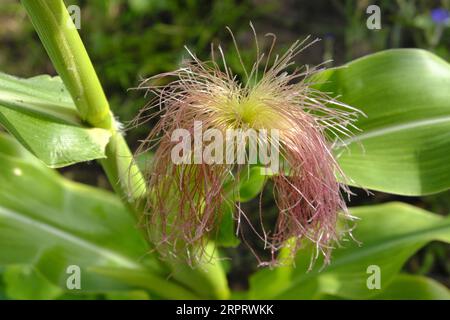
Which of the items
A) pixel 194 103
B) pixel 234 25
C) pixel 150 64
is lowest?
pixel 194 103

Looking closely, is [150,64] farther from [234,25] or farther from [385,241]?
[385,241]

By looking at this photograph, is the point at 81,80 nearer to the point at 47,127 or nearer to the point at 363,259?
the point at 47,127

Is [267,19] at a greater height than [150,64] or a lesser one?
greater

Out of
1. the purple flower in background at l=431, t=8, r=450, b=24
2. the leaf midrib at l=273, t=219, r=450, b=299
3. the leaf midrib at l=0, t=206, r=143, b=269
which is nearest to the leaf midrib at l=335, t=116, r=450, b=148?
the leaf midrib at l=273, t=219, r=450, b=299

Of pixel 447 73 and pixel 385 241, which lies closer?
pixel 447 73

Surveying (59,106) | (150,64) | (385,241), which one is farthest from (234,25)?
(59,106)

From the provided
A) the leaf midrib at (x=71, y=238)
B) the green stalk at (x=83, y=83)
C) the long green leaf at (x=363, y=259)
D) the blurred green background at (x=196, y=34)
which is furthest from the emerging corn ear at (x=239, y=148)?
the blurred green background at (x=196, y=34)

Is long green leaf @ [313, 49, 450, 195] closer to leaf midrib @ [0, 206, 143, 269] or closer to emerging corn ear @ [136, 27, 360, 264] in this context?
emerging corn ear @ [136, 27, 360, 264]
